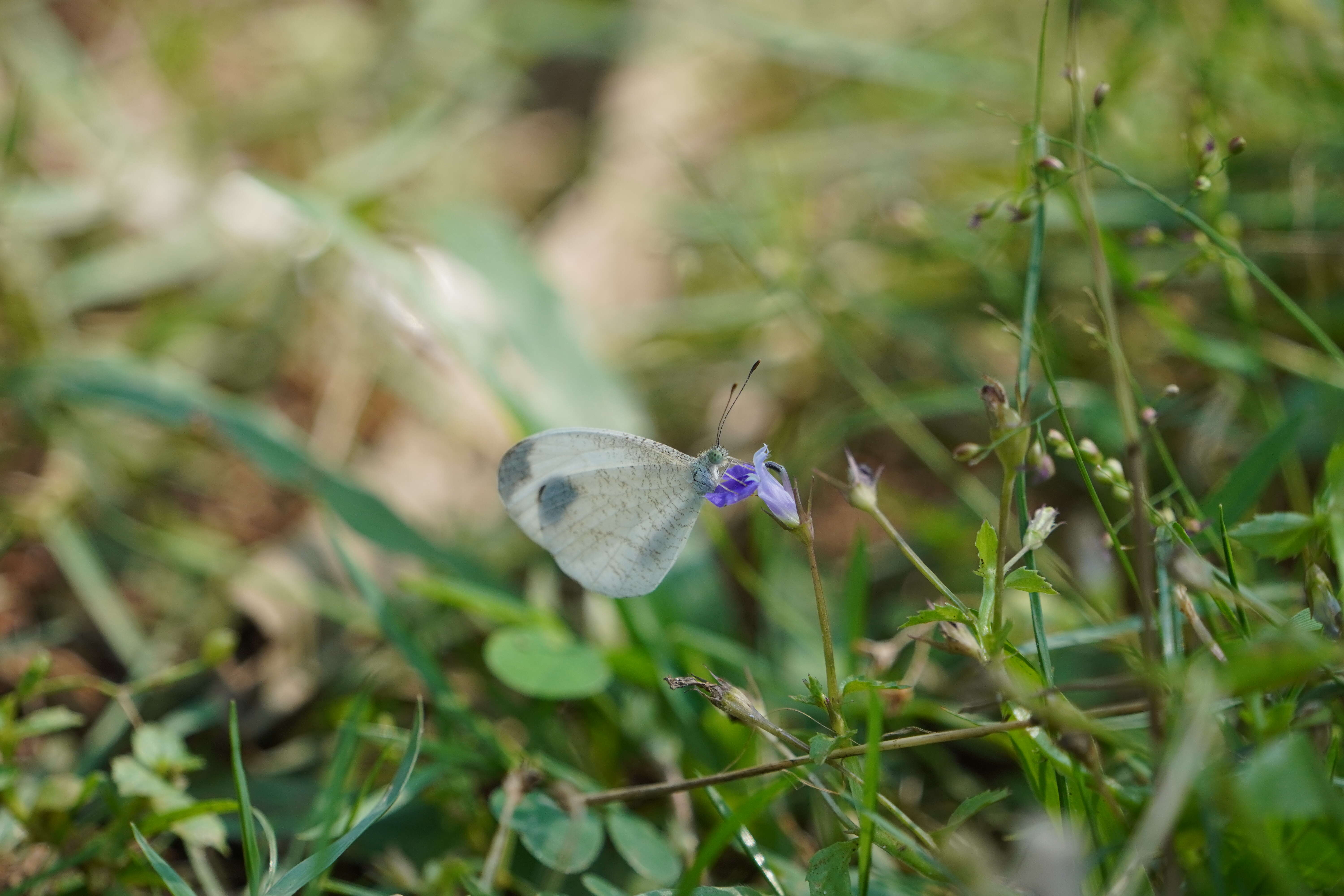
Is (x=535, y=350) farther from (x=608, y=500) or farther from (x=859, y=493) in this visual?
(x=859, y=493)

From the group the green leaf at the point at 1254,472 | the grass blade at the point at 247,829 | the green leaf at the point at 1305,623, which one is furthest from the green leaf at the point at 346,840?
the green leaf at the point at 1254,472

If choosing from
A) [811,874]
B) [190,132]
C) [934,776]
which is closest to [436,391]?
[190,132]

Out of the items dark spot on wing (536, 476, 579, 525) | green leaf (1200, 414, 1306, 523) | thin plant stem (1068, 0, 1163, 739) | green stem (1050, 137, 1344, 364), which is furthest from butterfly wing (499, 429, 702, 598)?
green leaf (1200, 414, 1306, 523)

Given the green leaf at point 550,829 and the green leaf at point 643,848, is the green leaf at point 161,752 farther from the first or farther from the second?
the green leaf at point 643,848

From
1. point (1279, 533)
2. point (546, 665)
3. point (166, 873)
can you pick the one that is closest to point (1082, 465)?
point (1279, 533)

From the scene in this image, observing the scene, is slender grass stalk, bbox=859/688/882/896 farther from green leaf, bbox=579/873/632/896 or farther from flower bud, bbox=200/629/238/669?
flower bud, bbox=200/629/238/669
